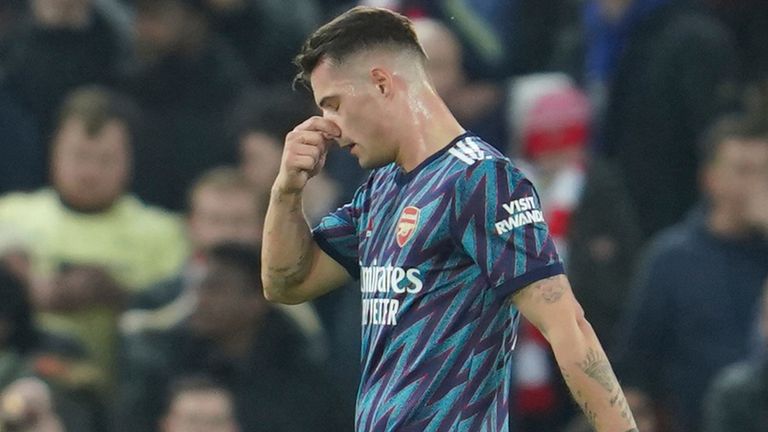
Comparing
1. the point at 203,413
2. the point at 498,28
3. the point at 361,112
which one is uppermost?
the point at 498,28

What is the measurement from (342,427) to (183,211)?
167 centimetres

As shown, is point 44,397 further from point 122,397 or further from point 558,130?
point 558,130

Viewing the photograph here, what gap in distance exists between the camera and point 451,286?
485 centimetres

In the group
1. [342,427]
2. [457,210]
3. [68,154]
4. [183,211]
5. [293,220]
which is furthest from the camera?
[183,211]

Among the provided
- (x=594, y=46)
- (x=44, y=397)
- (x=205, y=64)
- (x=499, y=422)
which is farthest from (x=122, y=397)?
(x=499, y=422)

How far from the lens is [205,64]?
9664 millimetres

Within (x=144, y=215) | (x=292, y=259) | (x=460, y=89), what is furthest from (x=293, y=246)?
(x=460, y=89)

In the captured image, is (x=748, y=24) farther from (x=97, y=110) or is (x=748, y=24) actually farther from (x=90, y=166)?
(x=90, y=166)

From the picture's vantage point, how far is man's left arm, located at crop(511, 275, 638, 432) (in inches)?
185

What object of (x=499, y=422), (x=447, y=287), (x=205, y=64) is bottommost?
(x=499, y=422)

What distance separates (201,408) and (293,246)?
2742mm

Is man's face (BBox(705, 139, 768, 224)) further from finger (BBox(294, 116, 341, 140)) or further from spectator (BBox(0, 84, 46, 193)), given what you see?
finger (BBox(294, 116, 341, 140))

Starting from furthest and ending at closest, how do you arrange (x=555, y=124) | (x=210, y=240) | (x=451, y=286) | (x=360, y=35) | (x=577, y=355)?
(x=555, y=124)
(x=210, y=240)
(x=360, y=35)
(x=451, y=286)
(x=577, y=355)

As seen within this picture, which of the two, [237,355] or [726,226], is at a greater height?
[726,226]
